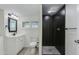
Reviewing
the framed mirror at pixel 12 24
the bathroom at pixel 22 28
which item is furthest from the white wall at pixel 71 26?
the framed mirror at pixel 12 24

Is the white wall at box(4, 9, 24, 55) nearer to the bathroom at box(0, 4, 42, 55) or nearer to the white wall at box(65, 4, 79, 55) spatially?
the bathroom at box(0, 4, 42, 55)

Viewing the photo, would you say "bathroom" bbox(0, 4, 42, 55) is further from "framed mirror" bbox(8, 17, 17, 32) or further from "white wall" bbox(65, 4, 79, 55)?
"white wall" bbox(65, 4, 79, 55)

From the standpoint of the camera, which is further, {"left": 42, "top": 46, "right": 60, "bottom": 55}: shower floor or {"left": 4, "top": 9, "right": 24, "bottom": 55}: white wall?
{"left": 42, "top": 46, "right": 60, "bottom": 55}: shower floor

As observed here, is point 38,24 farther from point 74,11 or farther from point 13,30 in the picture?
point 74,11

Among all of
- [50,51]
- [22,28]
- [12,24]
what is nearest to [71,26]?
[50,51]

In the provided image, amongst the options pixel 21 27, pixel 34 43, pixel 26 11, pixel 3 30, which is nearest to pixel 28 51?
pixel 34 43

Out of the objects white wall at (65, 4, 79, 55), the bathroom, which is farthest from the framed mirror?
white wall at (65, 4, 79, 55)

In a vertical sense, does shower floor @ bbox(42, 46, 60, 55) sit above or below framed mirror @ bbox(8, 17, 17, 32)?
below

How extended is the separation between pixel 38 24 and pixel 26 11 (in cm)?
31

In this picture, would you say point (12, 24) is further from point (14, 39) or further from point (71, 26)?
point (71, 26)

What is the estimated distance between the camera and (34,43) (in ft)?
5.49

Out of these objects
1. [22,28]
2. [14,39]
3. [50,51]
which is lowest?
[50,51]

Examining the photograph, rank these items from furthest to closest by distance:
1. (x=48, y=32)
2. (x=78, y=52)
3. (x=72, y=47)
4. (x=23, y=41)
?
1. (x=48, y=32)
2. (x=23, y=41)
3. (x=72, y=47)
4. (x=78, y=52)

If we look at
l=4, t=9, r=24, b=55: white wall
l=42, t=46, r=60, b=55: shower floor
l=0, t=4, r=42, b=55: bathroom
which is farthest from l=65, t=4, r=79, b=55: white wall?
l=4, t=9, r=24, b=55: white wall
